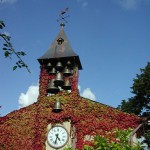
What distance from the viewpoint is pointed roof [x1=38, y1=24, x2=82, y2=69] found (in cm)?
2305

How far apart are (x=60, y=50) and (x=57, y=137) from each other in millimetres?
6430

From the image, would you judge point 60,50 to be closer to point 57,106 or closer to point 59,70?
point 59,70

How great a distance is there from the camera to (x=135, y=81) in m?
32.2

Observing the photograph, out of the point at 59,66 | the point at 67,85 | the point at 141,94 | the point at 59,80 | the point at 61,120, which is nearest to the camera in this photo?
the point at 61,120

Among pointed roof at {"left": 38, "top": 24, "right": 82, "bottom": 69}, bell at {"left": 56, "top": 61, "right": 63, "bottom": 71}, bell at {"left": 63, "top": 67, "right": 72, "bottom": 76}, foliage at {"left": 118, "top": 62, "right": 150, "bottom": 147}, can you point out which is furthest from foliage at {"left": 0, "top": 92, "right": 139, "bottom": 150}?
foliage at {"left": 118, "top": 62, "right": 150, "bottom": 147}

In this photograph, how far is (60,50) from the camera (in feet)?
78.3

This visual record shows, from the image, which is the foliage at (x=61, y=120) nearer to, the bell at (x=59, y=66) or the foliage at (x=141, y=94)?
the bell at (x=59, y=66)

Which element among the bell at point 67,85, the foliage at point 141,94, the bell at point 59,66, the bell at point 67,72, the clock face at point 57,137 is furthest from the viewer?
the foliage at point 141,94

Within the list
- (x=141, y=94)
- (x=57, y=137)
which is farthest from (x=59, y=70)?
(x=141, y=94)

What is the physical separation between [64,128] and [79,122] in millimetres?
1005

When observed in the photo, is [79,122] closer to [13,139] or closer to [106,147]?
[13,139]

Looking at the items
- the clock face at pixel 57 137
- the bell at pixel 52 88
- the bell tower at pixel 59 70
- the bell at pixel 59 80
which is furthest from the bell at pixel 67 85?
the clock face at pixel 57 137

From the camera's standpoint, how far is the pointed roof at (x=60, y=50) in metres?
23.0

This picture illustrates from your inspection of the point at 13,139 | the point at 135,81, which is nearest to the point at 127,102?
the point at 135,81
